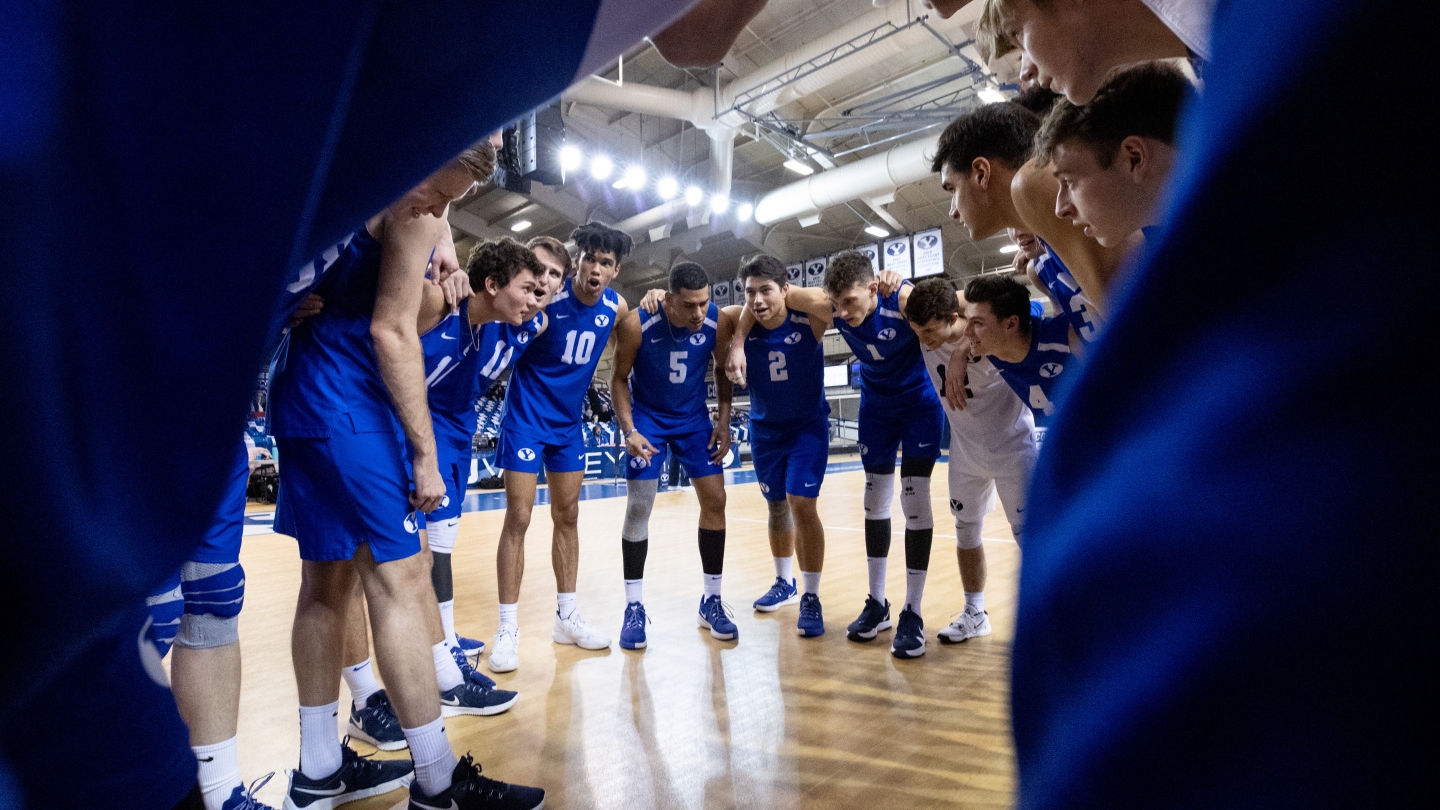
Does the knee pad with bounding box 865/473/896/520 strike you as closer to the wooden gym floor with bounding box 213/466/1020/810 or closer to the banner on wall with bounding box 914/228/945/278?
the wooden gym floor with bounding box 213/466/1020/810

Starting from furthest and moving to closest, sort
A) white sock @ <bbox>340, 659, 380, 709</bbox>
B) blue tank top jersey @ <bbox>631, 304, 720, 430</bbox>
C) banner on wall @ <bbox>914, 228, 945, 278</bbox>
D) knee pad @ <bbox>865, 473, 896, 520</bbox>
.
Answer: banner on wall @ <bbox>914, 228, 945, 278</bbox> < blue tank top jersey @ <bbox>631, 304, 720, 430</bbox> < knee pad @ <bbox>865, 473, 896, 520</bbox> < white sock @ <bbox>340, 659, 380, 709</bbox>

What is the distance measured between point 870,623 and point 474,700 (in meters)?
1.70

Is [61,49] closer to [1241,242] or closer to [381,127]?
[381,127]

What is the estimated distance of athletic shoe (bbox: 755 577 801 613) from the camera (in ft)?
12.4

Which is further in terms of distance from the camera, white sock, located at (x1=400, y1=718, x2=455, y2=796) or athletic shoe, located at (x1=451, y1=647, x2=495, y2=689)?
athletic shoe, located at (x1=451, y1=647, x2=495, y2=689)

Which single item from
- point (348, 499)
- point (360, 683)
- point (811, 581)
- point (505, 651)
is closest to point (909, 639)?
point (811, 581)

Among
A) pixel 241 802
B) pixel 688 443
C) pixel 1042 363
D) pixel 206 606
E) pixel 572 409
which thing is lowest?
pixel 241 802

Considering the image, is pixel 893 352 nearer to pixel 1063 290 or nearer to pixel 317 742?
pixel 1063 290

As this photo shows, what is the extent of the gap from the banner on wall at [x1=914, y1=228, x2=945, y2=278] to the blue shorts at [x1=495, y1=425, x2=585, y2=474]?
35.5 feet

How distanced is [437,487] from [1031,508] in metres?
1.78

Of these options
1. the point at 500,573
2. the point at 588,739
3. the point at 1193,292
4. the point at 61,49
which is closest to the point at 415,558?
the point at 588,739

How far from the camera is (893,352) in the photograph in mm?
3627

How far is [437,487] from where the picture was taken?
1.84 m

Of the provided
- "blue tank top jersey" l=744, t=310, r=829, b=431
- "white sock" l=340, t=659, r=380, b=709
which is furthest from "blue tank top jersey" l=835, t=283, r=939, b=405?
"white sock" l=340, t=659, r=380, b=709
